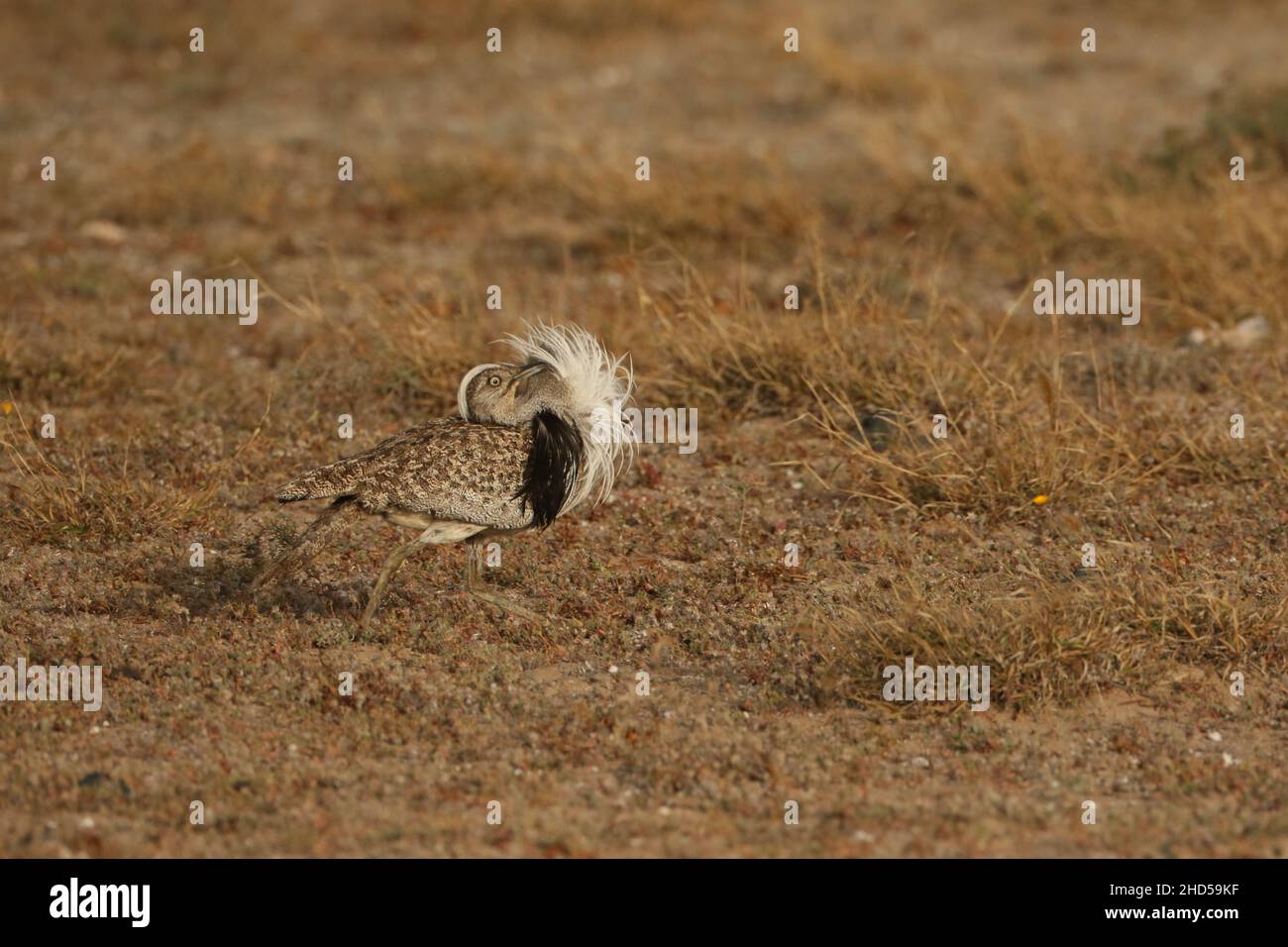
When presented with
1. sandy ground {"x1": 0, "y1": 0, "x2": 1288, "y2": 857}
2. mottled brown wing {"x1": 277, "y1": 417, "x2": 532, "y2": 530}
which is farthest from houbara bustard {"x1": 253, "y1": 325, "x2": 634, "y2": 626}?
sandy ground {"x1": 0, "y1": 0, "x2": 1288, "y2": 857}

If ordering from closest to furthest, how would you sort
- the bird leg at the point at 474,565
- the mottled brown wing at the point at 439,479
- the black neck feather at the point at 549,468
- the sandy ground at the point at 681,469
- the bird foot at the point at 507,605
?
the sandy ground at the point at 681,469 → the mottled brown wing at the point at 439,479 → the black neck feather at the point at 549,468 → the bird foot at the point at 507,605 → the bird leg at the point at 474,565

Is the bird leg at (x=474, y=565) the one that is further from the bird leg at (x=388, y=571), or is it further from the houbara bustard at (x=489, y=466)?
the bird leg at (x=388, y=571)

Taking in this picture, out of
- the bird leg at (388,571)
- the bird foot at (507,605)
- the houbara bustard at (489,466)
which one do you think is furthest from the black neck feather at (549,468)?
the bird leg at (388,571)

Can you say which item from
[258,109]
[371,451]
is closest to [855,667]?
[371,451]

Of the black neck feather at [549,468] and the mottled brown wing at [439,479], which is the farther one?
the black neck feather at [549,468]

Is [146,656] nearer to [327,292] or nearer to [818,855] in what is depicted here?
[818,855]

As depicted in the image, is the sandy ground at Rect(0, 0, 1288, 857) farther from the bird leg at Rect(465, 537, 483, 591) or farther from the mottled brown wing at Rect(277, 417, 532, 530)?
the mottled brown wing at Rect(277, 417, 532, 530)

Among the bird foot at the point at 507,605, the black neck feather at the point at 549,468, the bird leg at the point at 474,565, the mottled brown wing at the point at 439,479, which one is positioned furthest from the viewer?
the bird leg at the point at 474,565
